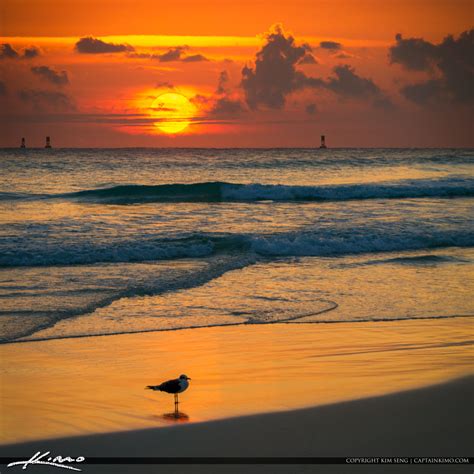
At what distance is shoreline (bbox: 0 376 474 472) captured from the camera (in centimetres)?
602

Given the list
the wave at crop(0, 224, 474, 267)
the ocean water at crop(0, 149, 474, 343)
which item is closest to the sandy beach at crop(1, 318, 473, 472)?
the ocean water at crop(0, 149, 474, 343)

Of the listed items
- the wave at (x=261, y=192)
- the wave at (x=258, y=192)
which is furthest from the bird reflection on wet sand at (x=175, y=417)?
the wave at (x=261, y=192)

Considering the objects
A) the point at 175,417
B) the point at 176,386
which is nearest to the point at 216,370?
the point at 176,386

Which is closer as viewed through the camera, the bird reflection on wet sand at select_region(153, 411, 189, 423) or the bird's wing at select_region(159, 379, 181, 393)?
the bird reflection on wet sand at select_region(153, 411, 189, 423)

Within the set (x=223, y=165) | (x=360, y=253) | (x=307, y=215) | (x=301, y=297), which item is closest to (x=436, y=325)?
(x=301, y=297)

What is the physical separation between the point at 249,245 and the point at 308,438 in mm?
13236

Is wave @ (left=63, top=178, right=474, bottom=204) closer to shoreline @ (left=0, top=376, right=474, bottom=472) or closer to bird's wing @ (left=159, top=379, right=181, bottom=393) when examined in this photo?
bird's wing @ (left=159, top=379, right=181, bottom=393)

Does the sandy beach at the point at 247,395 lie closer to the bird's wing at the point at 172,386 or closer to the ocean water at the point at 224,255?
the bird's wing at the point at 172,386

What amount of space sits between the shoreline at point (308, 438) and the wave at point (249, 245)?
10.4 meters

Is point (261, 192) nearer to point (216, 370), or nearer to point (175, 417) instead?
point (216, 370)

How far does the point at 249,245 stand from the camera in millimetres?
19422

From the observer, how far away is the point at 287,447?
6.09 meters

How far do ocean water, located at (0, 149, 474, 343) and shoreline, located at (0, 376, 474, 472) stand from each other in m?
4.00

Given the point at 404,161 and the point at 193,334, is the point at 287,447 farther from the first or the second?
the point at 404,161
